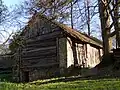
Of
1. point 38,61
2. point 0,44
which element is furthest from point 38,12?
point 38,61

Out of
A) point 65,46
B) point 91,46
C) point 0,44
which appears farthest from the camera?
point 91,46

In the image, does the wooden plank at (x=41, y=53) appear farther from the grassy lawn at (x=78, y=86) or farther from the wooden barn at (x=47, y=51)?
the grassy lawn at (x=78, y=86)

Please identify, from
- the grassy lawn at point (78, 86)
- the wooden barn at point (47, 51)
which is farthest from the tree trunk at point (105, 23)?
the grassy lawn at point (78, 86)

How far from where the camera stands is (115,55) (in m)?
25.6

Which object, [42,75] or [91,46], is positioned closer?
[42,75]

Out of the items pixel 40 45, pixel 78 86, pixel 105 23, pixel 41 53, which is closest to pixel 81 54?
pixel 41 53

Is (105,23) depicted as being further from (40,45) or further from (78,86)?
(78,86)

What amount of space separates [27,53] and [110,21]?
9.73 metres

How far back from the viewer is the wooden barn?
96.4 ft

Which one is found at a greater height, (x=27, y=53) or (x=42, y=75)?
(x=27, y=53)

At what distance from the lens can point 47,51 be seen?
3052 centimetres

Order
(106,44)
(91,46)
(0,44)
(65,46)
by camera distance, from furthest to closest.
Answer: (91,46)
(65,46)
(106,44)
(0,44)

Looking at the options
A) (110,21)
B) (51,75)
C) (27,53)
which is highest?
(110,21)

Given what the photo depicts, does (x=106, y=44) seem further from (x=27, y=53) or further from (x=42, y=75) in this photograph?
(x=27, y=53)
